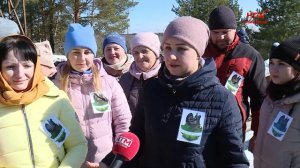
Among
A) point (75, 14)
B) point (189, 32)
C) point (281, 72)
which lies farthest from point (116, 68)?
point (75, 14)

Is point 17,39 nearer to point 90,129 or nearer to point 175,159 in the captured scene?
point 90,129

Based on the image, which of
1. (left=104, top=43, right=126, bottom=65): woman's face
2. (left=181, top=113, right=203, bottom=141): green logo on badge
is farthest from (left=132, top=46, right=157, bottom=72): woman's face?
(left=181, top=113, right=203, bottom=141): green logo on badge

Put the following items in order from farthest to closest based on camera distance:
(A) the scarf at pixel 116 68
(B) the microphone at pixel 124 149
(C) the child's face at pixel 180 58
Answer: (A) the scarf at pixel 116 68 < (C) the child's face at pixel 180 58 < (B) the microphone at pixel 124 149

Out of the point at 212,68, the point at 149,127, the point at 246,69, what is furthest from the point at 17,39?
the point at 246,69

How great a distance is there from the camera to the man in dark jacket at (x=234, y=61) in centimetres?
365

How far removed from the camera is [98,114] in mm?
3123

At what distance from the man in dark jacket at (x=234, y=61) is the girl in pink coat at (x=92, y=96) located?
42.9 inches

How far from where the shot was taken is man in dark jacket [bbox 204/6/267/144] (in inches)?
144

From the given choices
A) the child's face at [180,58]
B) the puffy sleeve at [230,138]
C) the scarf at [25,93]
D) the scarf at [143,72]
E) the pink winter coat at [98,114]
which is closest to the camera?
the puffy sleeve at [230,138]

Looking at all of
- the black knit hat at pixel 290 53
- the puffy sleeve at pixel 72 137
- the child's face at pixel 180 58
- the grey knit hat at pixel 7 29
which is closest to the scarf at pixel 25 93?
the puffy sleeve at pixel 72 137

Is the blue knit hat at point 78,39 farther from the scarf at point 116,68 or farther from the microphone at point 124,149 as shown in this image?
the microphone at point 124,149

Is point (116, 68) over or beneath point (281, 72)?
beneath

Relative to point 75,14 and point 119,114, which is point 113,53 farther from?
point 75,14

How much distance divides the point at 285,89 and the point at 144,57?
1.37m
